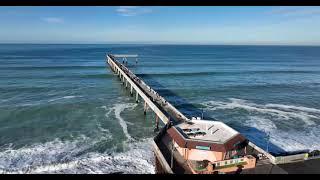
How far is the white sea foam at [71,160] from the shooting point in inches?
1112

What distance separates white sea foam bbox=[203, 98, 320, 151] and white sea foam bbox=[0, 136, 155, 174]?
17.1 m

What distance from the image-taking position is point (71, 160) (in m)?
29.6

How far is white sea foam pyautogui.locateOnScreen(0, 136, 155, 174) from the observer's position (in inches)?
1112

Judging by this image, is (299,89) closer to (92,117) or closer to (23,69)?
(92,117)

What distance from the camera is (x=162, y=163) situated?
79.4 feet

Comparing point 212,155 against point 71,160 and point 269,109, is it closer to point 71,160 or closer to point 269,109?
point 71,160

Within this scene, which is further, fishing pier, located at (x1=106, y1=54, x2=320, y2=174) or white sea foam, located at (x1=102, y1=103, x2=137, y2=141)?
white sea foam, located at (x1=102, y1=103, x2=137, y2=141)

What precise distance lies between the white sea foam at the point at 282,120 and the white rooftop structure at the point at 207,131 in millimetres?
11079

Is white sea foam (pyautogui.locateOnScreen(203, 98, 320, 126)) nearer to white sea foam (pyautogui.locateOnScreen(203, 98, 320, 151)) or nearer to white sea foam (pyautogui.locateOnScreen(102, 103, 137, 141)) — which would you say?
white sea foam (pyautogui.locateOnScreen(203, 98, 320, 151))

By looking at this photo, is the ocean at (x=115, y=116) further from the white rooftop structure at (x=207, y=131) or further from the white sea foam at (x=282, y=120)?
the white rooftop structure at (x=207, y=131)

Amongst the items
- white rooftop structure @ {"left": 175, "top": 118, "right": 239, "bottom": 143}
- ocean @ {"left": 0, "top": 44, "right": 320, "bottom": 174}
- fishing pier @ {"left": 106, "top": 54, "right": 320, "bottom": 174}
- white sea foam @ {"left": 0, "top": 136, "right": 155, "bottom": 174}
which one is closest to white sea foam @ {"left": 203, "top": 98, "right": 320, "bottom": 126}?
ocean @ {"left": 0, "top": 44, "right": 320, "bottom": 174}

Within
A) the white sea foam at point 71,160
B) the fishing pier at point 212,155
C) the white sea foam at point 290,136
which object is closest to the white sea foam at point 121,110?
the white sea foam at point 71,160

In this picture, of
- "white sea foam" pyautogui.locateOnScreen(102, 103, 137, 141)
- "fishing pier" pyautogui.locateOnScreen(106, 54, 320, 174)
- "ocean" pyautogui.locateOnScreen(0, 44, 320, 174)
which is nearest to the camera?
"fishing pier" pyautogui.locateOnScreen(106, 54, 320, 174)

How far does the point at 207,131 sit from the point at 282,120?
859 inches
